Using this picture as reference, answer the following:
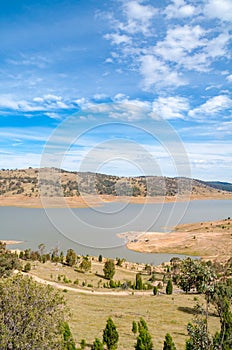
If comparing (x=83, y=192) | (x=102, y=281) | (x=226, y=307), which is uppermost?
(x=83, y=192)

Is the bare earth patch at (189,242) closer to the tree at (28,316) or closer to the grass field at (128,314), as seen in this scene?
the grass field at (128,314)

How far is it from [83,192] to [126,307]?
14236mm

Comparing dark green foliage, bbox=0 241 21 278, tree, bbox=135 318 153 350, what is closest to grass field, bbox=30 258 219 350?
tree, bbox=135 318 153 350

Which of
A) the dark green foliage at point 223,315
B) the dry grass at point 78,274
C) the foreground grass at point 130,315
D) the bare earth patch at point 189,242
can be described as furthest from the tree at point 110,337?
the bare earth patch at point 189,242

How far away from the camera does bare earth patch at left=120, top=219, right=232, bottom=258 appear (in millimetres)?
56906

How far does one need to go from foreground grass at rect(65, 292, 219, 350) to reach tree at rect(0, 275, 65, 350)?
22.6ft

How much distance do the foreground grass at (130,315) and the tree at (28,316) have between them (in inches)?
271

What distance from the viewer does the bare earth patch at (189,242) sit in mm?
56906

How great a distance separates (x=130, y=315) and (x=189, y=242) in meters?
42.7

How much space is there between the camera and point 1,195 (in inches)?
5566

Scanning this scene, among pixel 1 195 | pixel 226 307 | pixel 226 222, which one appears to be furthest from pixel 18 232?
pixel 1 195

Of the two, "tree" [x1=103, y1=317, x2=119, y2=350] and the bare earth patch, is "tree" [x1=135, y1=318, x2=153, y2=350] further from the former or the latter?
the bare earth patch

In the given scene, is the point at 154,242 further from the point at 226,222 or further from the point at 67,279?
the point at 67,279

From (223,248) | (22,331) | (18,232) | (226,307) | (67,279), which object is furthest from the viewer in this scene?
(18,232)
